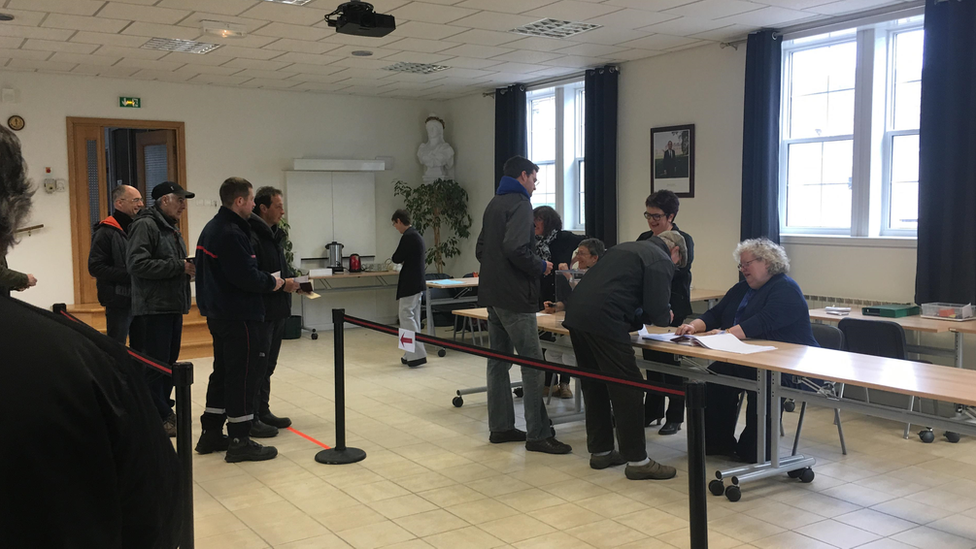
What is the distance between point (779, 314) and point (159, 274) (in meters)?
3.73

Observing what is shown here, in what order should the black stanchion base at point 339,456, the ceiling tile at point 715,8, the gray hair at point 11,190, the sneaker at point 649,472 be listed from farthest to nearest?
the ceiling tile at point 715,8, the black stanchion base at point 339,456, the sneaker at point 649,472, the gray hair at point 11,190

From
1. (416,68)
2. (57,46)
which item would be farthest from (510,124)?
(57,46)

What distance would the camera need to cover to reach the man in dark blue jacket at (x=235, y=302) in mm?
4488

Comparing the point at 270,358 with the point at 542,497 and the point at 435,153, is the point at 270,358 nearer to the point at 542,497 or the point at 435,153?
the point at 542,497

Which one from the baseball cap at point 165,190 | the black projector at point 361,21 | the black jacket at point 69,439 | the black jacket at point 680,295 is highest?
the black projector at point 361,21

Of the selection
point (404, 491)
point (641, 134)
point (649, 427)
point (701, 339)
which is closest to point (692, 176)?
point (641, 134)

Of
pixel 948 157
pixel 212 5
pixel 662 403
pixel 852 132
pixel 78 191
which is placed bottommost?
pixel 662 403

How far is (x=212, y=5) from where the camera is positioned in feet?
18.9

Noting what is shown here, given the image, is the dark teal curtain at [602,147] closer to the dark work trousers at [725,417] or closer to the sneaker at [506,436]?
the sneaker at [506,436]

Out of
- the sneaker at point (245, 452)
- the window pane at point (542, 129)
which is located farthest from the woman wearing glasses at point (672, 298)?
the window pane at point (542, 129)

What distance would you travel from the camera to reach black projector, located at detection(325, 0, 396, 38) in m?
5.38

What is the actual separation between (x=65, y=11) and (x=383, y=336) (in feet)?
17.0

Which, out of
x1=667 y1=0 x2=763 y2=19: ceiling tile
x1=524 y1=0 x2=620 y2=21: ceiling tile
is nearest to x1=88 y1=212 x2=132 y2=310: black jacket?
x1=524 y1=0 x2=620 y2=21: ceiling tile

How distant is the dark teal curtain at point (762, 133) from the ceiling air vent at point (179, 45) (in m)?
4.87
